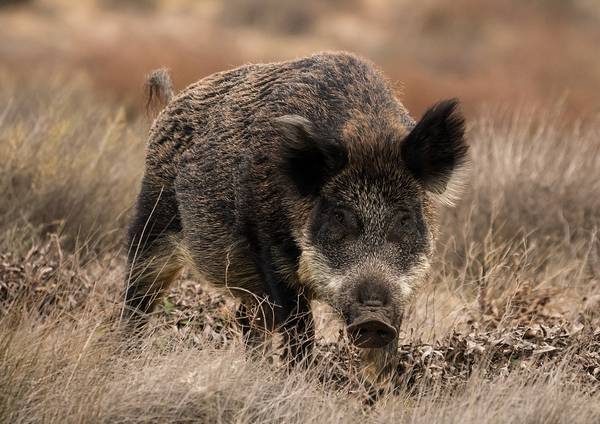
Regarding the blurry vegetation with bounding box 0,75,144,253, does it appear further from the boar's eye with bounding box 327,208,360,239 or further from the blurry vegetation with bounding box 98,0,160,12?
the blurry vegetation with bounding box 98,0,160,12

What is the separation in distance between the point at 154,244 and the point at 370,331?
2.20 meters

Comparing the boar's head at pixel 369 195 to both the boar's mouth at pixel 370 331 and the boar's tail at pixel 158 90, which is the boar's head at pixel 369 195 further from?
the boar's tail at pixel 158 90

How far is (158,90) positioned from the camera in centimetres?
761

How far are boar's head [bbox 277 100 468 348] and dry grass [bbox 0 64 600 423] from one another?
0.45 meters

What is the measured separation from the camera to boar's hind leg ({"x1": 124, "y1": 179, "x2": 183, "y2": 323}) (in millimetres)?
6727

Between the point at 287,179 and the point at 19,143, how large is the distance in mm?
3782

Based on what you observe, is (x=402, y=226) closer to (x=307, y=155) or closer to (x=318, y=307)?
(x=307, y=155)

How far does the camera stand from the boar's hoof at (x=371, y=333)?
4906mm

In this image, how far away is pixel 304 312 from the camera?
5.66 metres

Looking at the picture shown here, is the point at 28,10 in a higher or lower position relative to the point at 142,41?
lower

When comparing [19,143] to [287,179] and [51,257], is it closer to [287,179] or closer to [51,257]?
[51,257]

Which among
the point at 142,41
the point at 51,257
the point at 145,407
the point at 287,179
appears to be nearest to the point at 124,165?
the point at 51,257

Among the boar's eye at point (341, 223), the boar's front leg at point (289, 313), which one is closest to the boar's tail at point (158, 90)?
the boar's front leg at point (289, 313)

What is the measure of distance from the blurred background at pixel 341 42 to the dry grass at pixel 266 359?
163 cm
